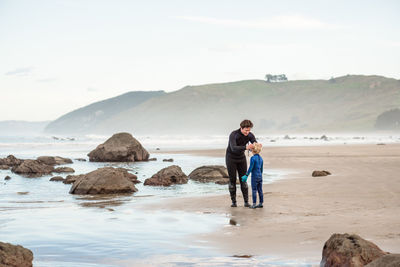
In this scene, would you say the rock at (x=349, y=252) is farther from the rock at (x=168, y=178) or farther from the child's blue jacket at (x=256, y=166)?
the rock at (x=168, y=178)

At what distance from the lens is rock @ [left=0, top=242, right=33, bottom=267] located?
5.92m

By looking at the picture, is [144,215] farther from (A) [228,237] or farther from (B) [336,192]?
(B) [336,192]

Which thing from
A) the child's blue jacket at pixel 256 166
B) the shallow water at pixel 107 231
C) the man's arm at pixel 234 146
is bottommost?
the shallow water at pixel 107 231

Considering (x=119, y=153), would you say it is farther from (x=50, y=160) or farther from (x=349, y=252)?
(x=349, y=252)

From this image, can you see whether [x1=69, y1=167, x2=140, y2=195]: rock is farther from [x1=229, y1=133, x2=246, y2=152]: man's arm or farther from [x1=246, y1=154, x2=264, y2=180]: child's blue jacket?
[x1=246, y1=154, x2=264, y2=180]: child's blue jacket

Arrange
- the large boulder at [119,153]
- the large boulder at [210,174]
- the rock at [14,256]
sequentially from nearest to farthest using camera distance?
the rock at [14,256]
the large boulder at [210,174]
the large boulder at [119,153]

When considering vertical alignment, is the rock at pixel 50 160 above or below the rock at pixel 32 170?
above

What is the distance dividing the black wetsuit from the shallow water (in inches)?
61.9

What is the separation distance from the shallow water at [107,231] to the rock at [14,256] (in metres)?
0.49

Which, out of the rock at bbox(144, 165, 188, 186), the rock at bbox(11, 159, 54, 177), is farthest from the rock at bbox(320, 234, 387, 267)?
the rock at bbox(11, 159, 54, 177)

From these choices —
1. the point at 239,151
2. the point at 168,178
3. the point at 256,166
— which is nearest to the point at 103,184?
the point at 168,178

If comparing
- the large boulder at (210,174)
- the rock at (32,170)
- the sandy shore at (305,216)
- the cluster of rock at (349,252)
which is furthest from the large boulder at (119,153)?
the cluster of rock at (349,252)

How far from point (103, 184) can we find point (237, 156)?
449 cm

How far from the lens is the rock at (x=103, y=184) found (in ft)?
48.3
